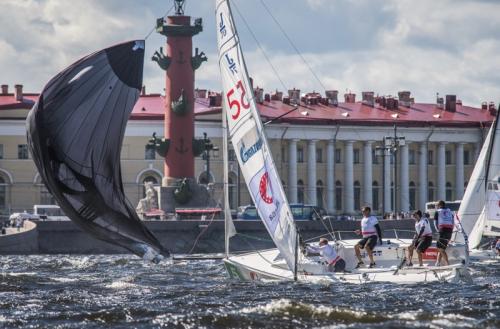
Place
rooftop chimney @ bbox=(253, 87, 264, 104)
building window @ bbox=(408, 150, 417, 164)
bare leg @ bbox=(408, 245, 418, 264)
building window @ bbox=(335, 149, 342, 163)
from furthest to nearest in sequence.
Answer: building window @ bbox=(408, 150, 417, 164) < building window @ bbox=(335, 149, 342, 163) < rooftop chimney @ bbox=(253, 87, 264, 104) < bare leg @ bbox=(408, 245, 418, 264)

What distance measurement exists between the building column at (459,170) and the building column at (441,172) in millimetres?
784

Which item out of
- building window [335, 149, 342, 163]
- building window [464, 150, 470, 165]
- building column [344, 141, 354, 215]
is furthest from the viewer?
building window [464, 150, 470, 165]

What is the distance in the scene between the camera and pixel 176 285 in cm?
2730

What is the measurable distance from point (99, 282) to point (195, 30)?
28.2m

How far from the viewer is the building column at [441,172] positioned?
81.0 m

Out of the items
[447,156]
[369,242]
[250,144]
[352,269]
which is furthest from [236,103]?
[447,156]

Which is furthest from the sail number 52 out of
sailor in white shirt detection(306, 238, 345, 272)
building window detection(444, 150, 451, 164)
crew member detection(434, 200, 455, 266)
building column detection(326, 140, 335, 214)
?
building window detection(444, 150, 451, 164)

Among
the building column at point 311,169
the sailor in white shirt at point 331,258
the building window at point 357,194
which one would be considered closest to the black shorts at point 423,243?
the sailor in white shirt at point 331,258

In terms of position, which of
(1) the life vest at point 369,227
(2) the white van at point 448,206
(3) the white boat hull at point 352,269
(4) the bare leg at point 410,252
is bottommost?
(3) the white boat hull at point 352,269

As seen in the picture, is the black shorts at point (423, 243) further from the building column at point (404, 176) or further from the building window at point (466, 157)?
the building window at point (466, 157)

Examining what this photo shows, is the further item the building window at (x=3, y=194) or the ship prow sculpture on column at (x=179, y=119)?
the building window at (x=3, y=194)

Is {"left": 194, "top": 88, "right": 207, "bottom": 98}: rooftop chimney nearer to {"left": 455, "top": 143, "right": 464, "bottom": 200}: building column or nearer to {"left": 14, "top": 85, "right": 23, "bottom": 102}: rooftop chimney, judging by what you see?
{"left": 14, "top": 85, "right": 23, "bottom": 102}: rooftop chimney

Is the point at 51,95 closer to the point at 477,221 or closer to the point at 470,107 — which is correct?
the point at 477,221

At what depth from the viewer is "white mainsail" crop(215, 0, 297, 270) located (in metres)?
24.6
